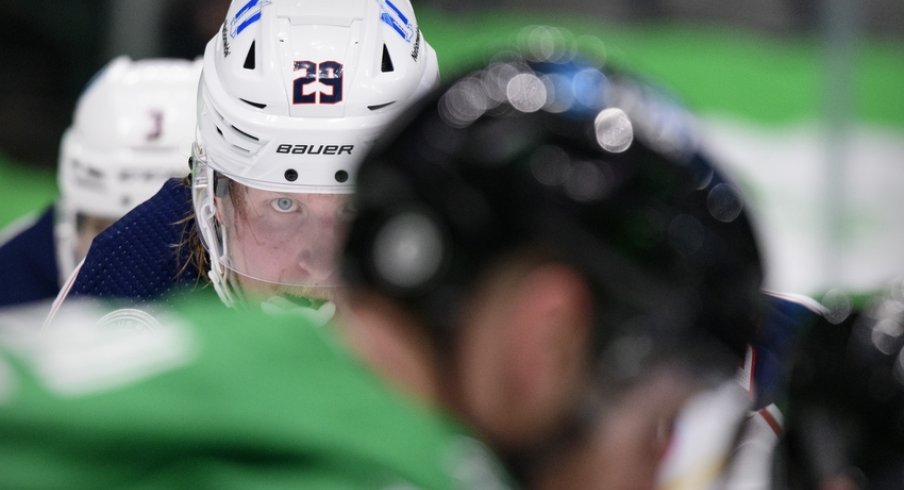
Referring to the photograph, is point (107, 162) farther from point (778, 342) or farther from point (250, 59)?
point (778, 342)

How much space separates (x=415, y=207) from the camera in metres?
1.15

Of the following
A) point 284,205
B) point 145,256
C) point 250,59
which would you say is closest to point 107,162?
point 145,256

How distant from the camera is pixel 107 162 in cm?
385

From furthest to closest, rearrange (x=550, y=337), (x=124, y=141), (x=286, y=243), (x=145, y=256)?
(x=124, y=141)
(x=145, y=256)
(x=286, y=243)
(x=550, y=337)

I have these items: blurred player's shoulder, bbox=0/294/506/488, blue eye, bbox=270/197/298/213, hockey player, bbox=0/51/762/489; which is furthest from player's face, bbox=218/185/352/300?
blurred player's shoulder, bbox=0/294/506/488

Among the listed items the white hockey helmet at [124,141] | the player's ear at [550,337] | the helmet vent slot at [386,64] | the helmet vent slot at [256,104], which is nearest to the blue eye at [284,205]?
the helmet vent slot at [256,104]

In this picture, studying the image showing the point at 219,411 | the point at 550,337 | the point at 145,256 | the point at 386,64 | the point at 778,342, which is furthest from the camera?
the point at 145,256

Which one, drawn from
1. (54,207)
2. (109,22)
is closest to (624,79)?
(54,207)

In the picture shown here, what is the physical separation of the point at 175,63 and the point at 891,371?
2372mm

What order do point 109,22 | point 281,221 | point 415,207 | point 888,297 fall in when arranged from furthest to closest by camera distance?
point 109,22 < point 281,221 < point 888,297 < point 415,207

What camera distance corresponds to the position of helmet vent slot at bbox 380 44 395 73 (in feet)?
7.64

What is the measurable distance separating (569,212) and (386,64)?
123cm

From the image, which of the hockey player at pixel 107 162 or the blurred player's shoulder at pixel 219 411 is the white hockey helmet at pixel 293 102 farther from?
the hockey player at pixel 107 162

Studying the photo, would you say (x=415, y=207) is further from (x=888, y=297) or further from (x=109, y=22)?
(x=109, y=22)
